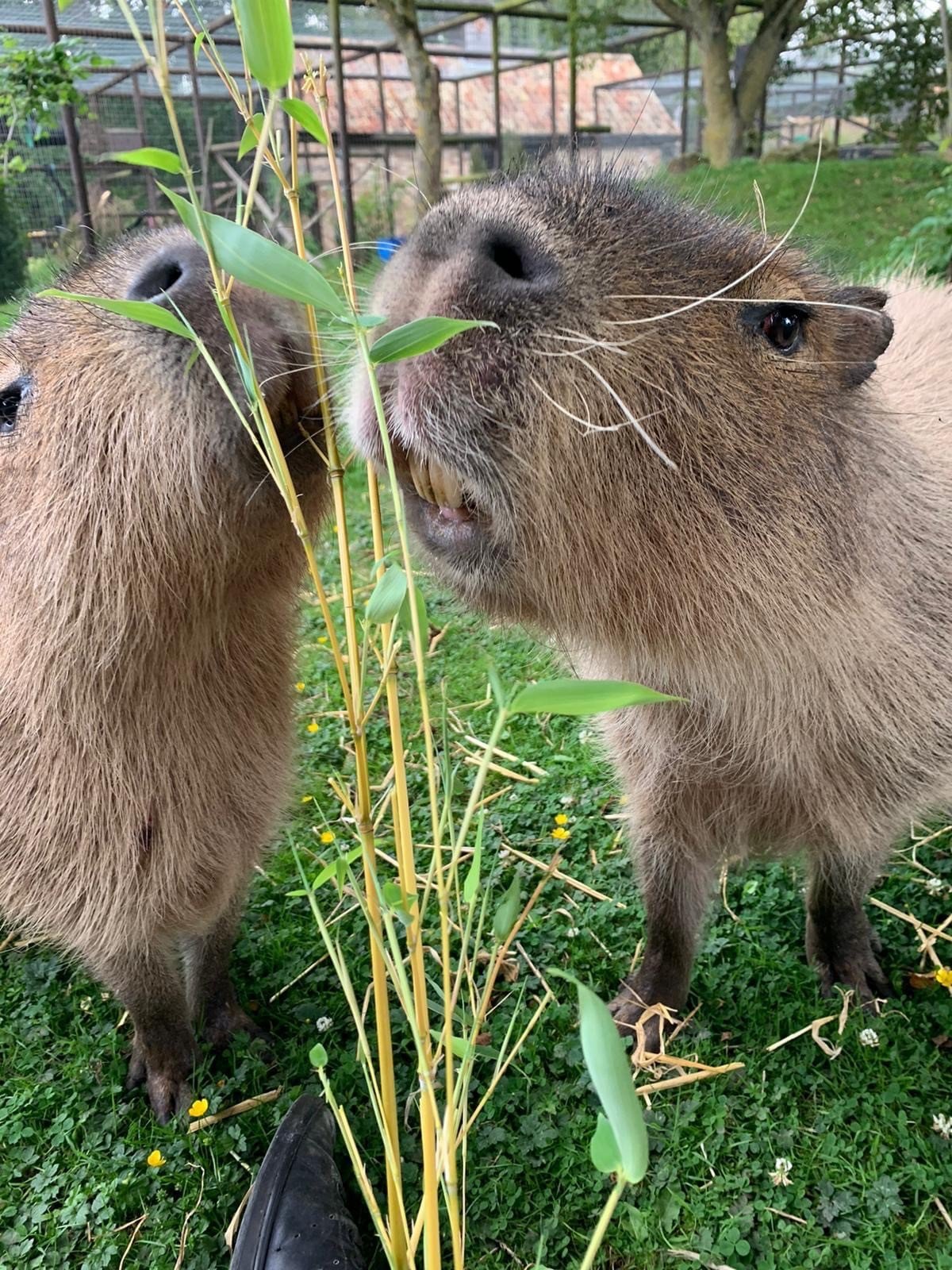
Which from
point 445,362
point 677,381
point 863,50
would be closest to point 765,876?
point 677,381

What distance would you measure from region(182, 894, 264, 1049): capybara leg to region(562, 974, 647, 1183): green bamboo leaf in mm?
1584

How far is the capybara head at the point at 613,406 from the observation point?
1180 millimetres

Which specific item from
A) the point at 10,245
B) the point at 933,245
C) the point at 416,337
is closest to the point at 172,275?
the point at 416,337

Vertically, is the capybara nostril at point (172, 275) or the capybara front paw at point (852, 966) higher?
the capybara nostril at point (172, 275)

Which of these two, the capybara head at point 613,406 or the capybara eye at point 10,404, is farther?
the capybara eye at point 10,404

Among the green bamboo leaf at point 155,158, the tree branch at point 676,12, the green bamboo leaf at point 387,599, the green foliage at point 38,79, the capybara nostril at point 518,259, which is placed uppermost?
the tree branch at point 676,12

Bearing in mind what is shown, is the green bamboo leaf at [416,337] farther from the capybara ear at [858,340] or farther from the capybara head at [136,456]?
the capybara ear at [858,340]

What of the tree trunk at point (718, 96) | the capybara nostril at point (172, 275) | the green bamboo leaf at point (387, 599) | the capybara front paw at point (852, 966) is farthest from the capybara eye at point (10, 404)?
the tree trunk at point (718, 96)

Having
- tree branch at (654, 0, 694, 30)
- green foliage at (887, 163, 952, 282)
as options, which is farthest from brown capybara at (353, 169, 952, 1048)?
tree branch at (654, 0, 694, 30)

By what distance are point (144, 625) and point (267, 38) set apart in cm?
93

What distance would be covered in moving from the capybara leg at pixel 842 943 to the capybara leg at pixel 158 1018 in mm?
1433

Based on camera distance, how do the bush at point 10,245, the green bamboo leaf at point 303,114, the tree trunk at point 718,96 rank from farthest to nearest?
1. the tree trunk at point 718,96
2. the bush at point 10,245
3. the green bamboo leaf at point 303,114

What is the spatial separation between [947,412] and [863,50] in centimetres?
1387

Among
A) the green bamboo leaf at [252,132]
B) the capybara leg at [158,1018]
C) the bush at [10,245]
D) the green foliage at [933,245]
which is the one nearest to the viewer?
the green bamboo leaf at [252,132]
